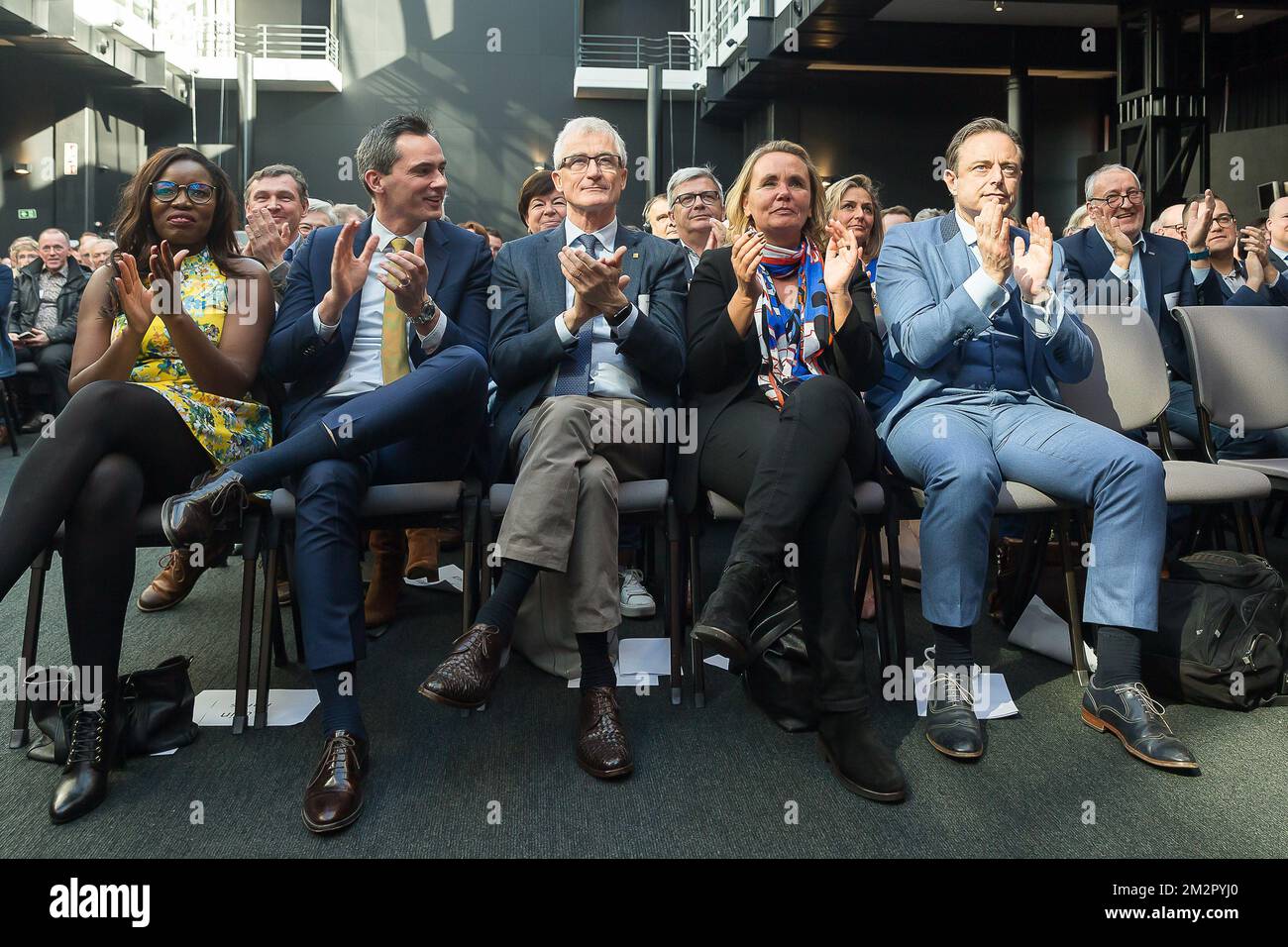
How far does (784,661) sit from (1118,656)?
0.74 meters

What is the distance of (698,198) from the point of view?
12.4ft

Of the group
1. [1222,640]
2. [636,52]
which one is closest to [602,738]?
[1222,640]

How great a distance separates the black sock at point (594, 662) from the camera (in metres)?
2.03

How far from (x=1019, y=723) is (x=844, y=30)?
30.7ft

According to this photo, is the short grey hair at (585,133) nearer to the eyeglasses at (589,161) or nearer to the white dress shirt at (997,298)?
the eyeglasses at (589,161)

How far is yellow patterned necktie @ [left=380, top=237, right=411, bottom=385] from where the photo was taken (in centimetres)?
234

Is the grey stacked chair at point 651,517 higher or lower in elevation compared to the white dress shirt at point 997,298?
lower

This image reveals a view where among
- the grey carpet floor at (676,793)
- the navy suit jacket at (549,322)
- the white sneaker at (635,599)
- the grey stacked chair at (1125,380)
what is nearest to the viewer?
the grey carpet floor at (676,793)

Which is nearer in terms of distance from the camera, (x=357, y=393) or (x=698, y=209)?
(x=357, y=393)

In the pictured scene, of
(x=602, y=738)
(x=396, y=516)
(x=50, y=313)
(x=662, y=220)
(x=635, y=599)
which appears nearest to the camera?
(x=602, y=738)

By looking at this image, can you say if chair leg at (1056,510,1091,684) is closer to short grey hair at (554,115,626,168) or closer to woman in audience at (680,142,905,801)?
woman in audience at (680,142,905,801)

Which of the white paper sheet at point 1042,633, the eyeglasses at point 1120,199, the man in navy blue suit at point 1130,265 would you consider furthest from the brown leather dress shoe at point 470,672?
the eyeglasses at point 1120,199

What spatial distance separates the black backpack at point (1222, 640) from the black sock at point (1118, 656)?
0.19 metres

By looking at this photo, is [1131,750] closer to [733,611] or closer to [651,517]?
[733,611]
